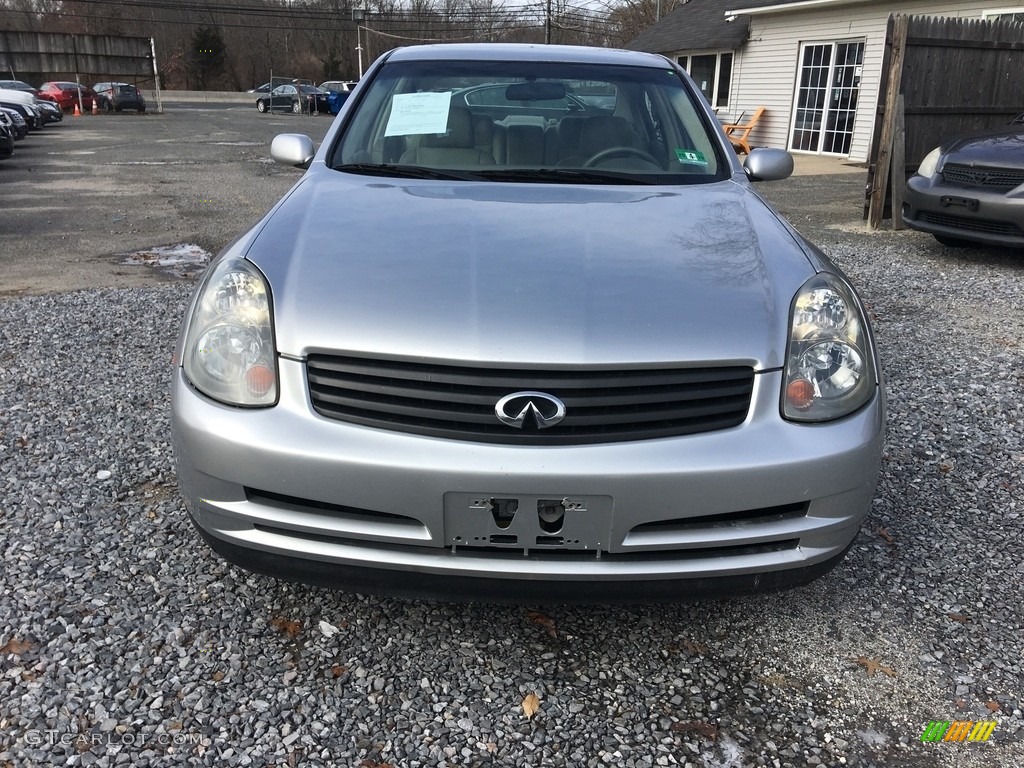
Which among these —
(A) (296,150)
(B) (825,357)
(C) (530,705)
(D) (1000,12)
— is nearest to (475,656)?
(C) (530,705)

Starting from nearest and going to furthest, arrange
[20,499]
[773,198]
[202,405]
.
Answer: [202,405]
[20,499]
[773,198]

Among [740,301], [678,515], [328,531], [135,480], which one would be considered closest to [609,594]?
[678,515]

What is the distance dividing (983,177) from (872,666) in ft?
20.1

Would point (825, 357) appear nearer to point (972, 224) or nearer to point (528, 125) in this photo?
point (528, 125)

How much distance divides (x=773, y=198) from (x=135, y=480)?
10.5 metres

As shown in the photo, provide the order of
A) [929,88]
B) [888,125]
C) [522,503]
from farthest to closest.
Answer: [929,88] → [888,125] → [522,503]

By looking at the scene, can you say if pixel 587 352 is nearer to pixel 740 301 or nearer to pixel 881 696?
pixel 740 301

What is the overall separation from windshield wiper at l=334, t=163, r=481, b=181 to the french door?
1592 cm

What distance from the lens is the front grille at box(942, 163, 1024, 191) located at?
664 cm

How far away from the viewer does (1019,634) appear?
7.61 ft

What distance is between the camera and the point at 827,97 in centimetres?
1730

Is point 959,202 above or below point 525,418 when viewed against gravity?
below
